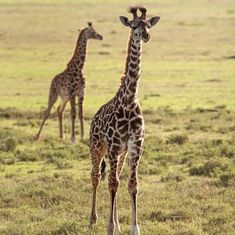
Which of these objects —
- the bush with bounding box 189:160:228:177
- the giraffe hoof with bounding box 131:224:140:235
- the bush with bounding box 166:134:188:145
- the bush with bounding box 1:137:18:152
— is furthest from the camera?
the bush with bounding box 166:134:188:145

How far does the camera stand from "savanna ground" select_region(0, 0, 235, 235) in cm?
1066

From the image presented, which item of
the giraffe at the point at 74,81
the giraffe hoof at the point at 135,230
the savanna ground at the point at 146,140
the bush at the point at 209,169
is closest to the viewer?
the giraffe hoof at the point at 135,230

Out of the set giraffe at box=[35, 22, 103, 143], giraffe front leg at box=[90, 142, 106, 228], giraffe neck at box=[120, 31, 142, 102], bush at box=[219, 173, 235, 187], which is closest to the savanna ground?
bush at box=[219, 173, 235, 187]

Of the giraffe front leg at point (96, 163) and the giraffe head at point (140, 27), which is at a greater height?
the giraffe head at point (140, 27)

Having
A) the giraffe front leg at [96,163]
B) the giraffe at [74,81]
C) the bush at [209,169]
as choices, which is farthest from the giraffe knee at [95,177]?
the giraffe at [74,81]

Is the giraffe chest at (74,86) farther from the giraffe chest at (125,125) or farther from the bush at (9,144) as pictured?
the giraffe chest at (125,125)

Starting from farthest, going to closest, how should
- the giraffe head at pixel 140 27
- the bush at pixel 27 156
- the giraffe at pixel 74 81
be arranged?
the giraffe at pixel 74 81
the bush at pixel 27 156
the giraffe head at pixel 140 27

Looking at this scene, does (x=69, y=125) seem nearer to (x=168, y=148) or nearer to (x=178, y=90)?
(x=168, y=148)

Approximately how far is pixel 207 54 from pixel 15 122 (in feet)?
65.1

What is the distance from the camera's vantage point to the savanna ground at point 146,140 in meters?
10.7

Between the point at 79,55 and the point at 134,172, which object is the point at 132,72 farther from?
the point at 79,55

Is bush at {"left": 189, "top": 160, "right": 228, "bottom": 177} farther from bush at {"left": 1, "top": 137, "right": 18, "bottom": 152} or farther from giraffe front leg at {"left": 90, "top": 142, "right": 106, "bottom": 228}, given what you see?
bush at {"left": 1, "top": 137, "right": 18, "bottom": 152}

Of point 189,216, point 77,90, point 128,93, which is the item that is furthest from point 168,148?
point 128,93

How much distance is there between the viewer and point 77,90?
18.8 metres
